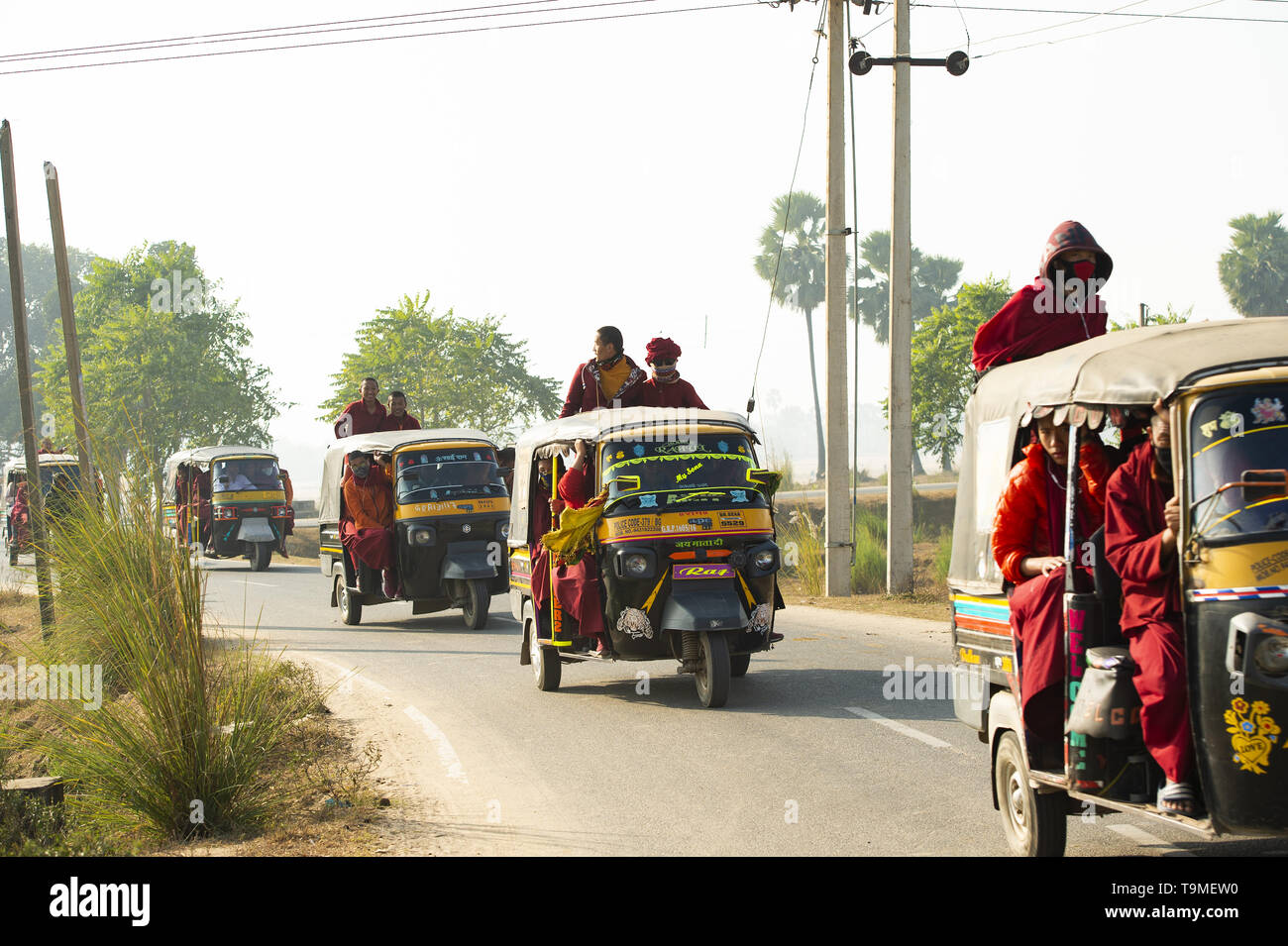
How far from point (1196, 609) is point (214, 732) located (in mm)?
5690

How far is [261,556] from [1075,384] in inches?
1195

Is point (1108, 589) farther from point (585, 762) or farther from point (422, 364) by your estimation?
point (422, 364)

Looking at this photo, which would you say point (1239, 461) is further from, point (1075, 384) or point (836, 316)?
point (836, 316)

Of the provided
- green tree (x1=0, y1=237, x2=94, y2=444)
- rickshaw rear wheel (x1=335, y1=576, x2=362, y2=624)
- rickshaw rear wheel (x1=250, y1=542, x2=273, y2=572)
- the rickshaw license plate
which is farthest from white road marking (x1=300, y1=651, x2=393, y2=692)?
green tree (x1=0, y1=237, x2=94, y2=444)

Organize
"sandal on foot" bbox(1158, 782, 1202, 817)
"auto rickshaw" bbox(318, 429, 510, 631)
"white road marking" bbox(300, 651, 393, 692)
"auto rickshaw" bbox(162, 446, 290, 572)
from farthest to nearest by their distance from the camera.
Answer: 1. "auto rickshaw" bbox(162, 446, 290, 572)
2. "auto rickshaw" bbox(318, 429, 510, 631)
3. "white road marking" bbox(300, 651, 393, 692)
4. "sandal on foot" bbox(1158, 782, 1202, 817)

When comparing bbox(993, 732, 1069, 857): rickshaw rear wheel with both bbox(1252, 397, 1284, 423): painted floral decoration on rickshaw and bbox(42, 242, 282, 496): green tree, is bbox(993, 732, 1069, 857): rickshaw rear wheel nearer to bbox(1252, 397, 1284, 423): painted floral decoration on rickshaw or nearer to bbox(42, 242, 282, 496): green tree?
bbox(1252, 397, 1284, 423): painted floral decoration on rickshaw

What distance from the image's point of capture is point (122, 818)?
761cm

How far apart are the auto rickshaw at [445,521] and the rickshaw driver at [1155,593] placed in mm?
13162

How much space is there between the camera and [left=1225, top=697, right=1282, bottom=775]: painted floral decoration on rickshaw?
4.74m

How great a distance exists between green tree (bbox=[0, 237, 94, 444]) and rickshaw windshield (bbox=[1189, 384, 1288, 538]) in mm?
94760

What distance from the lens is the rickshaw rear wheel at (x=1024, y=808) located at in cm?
601

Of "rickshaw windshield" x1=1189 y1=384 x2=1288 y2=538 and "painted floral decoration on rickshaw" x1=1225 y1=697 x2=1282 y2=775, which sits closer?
"painted floral decoration on rickshaw" x1=1225 y1=697 x2=1282 y2=775
